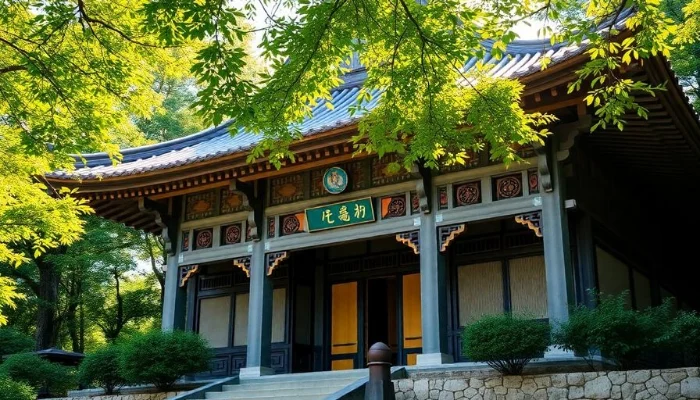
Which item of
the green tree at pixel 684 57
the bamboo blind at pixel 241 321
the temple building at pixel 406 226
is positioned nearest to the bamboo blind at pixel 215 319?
the temple building at pixel 406 226

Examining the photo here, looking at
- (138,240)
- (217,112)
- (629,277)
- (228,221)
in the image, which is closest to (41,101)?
(217,112)

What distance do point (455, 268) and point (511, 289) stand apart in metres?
1.03

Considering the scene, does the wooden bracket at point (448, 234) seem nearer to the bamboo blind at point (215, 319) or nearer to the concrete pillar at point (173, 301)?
the concrete pillar at point (173, 301)

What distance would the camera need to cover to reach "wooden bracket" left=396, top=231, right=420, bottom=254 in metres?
10.4

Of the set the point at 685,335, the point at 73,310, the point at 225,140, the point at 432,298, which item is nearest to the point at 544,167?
the point at 432,298

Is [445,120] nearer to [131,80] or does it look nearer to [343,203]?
[131,80]

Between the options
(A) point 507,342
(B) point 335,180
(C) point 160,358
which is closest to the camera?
(A) point 507,342

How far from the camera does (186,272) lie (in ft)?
41.8

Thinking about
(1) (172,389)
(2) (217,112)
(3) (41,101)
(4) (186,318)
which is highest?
(3) (41,101)

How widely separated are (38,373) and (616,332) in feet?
33.4

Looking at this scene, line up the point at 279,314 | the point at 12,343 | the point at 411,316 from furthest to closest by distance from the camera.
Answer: the point at 12,343
the point at 279,314
the point at 411,316

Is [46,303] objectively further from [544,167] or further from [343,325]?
[544,167]

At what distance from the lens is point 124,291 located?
24.7m

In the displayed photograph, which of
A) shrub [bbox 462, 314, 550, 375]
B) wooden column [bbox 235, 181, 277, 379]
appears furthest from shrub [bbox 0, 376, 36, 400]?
shrub [bbox 462, 314, 550, 375]
